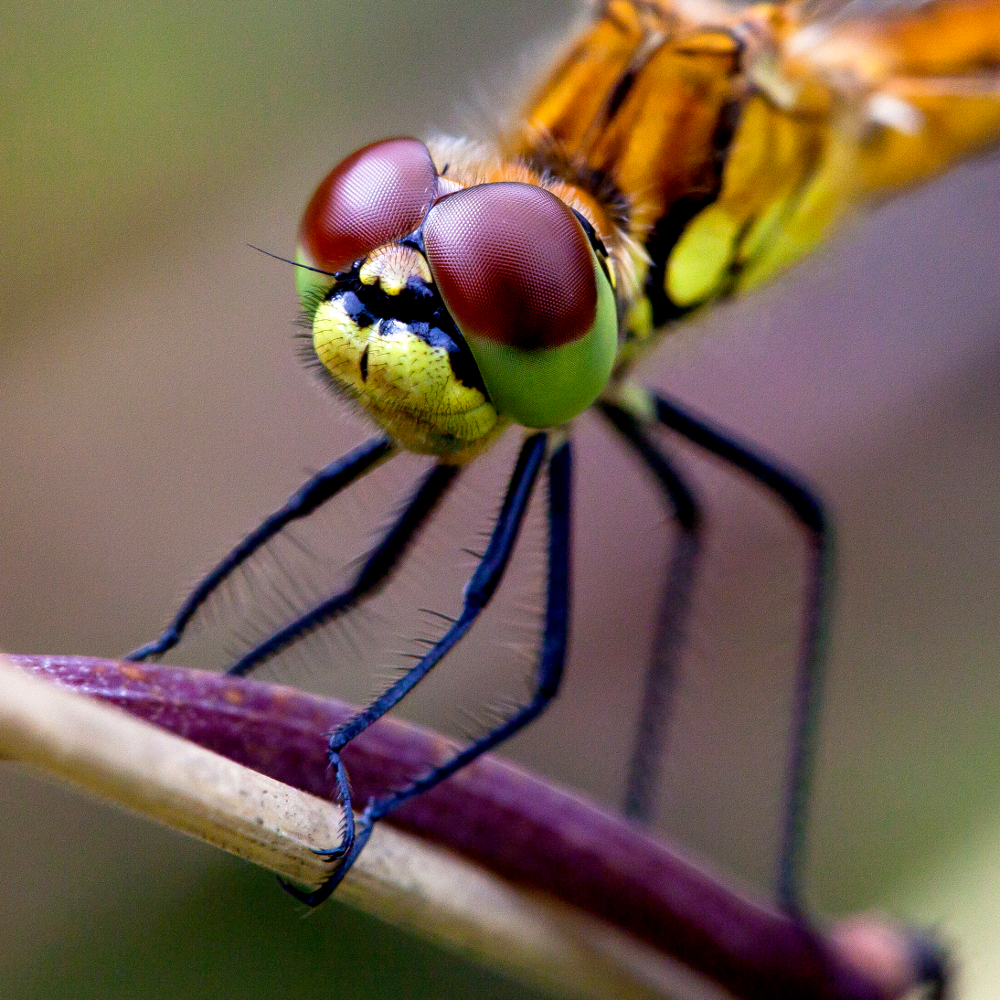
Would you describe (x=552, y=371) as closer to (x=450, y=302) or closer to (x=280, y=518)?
→ (x=450, y=302)

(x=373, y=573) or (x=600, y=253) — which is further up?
(x=600, y=253)

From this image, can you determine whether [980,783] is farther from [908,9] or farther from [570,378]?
[570,378]

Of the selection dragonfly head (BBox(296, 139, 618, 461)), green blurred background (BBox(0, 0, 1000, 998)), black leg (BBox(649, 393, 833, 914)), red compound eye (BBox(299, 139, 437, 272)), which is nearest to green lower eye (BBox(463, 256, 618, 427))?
dragonfly head (BBox(296, 139, 618, 461))

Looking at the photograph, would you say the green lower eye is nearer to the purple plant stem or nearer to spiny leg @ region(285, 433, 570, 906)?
spiny leg @ region(285, 433, 570, 906)

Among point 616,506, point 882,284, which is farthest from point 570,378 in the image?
point 882,284

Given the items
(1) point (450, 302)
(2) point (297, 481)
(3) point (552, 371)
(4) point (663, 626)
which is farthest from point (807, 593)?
(2) point (297, 481)

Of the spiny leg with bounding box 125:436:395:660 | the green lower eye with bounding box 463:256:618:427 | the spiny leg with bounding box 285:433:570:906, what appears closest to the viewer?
the spiny leg with bounding box 285:433:570:906

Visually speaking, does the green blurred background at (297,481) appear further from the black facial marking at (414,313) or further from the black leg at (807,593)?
the black facial marking at (414,313)
